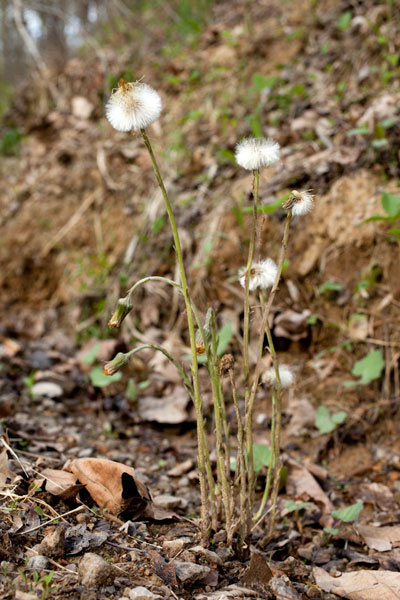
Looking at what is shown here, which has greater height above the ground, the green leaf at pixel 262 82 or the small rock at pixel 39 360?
the green leaf at pixel 262 82

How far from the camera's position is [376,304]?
103 inches

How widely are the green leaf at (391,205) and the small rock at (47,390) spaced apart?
2044 millimetres

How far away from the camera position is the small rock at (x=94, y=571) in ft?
3.88

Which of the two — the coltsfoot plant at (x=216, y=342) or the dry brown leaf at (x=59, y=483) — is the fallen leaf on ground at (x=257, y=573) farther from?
the dry brown leaf at (x=59, y=483)

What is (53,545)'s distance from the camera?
126cm

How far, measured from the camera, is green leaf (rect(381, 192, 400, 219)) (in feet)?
8.00

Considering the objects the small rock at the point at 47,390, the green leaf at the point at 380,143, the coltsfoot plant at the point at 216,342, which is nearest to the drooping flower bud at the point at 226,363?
the coltsfoot plant at the point at 216,342

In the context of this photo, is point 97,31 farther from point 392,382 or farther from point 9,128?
point 392,382

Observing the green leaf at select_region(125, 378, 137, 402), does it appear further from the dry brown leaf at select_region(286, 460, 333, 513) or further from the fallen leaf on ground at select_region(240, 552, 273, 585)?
the fallen leaf on ground at select_region(240, 552, 273, 585)

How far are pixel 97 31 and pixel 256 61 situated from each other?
433 centimetres

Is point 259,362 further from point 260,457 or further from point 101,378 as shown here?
point 101,378

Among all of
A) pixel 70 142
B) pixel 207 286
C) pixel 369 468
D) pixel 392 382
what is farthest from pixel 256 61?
pixel 369 468

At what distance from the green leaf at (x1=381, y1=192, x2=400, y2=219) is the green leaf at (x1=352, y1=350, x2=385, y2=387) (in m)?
0.69

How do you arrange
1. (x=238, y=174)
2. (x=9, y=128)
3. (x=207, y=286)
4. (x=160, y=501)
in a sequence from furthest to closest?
(x=9, y=128) < (x=238, y=174) < (x=207, y=286) < (x=160, y=501)
